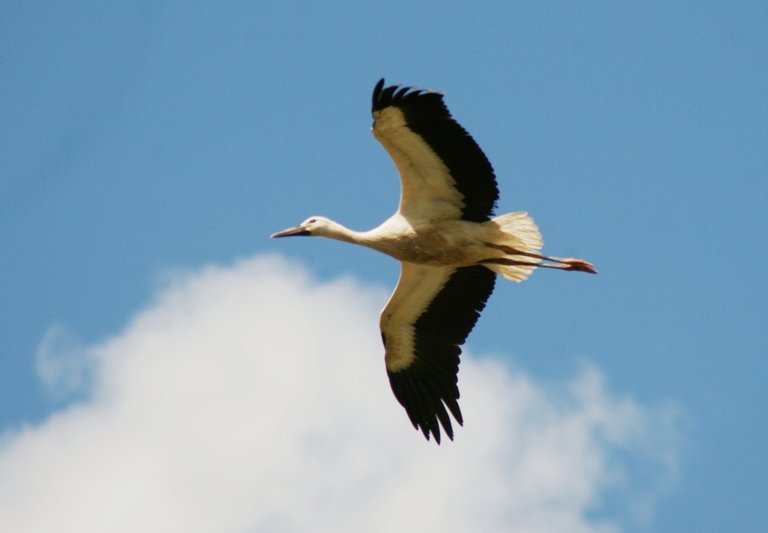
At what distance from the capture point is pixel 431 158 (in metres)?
11.4

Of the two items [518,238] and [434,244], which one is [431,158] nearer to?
[434,244]

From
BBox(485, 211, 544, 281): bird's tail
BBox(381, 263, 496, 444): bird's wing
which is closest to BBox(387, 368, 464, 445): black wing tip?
BBox(381, 263, 496, 444): bird's wing

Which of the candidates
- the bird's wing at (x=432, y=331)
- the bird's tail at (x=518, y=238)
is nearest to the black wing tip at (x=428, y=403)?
the bird's wing at (x=432, y=331)

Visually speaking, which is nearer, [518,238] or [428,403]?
[518,238]

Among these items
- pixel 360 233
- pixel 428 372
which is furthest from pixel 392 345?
pixel 360 233

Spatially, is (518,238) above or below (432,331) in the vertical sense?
above

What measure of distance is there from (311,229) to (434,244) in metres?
1.19

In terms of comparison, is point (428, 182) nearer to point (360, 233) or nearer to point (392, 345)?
point (360, 233)

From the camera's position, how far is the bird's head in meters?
12.3

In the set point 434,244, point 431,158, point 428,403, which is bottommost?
point 428,403

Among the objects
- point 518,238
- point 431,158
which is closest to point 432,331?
point 518,238

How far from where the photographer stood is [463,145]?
36.5 feet

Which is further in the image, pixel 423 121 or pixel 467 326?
pixel 467 326

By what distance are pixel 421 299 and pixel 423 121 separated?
206 centimetres
